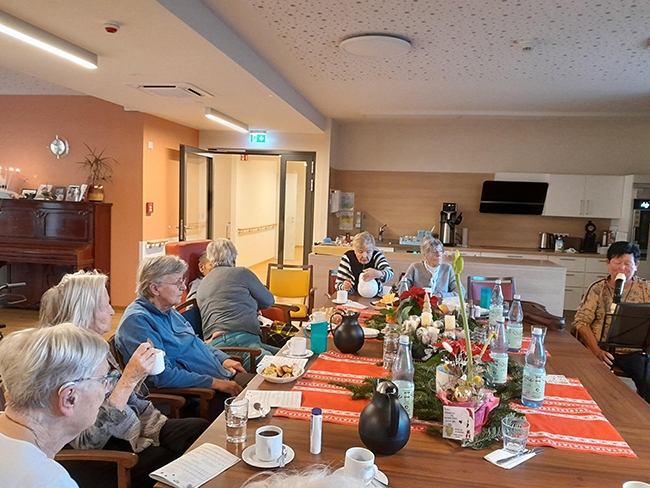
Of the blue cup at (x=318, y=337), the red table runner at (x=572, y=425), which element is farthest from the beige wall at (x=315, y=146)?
the red table runner at (x=572, y=425)

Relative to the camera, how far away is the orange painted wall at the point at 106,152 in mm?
5846

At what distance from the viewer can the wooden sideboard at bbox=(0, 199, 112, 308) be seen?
5.55 meters

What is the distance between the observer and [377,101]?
19.0 ft

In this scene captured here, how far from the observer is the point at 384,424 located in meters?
1.33

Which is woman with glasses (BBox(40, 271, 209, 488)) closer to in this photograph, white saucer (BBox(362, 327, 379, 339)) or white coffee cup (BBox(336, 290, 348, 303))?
white saucer (BBox(362, 327, 379, 339))

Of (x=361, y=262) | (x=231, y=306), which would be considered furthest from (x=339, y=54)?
(x=231, y=306)

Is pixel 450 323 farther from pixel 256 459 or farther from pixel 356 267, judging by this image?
pixel 356 267

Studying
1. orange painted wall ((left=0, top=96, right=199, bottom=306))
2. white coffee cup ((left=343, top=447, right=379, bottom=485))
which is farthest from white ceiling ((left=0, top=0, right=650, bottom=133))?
white coffee cup ((left=343, top=447, right=379, bottom=485))

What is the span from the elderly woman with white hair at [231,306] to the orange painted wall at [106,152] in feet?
10.2

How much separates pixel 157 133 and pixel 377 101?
113 inches

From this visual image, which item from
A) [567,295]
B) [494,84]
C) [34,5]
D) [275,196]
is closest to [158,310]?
[34,5]

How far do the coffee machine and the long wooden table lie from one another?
5.58 meters

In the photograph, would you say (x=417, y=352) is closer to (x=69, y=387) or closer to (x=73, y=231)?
(x=69, y=387)

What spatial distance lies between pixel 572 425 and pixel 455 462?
1.72 feet
